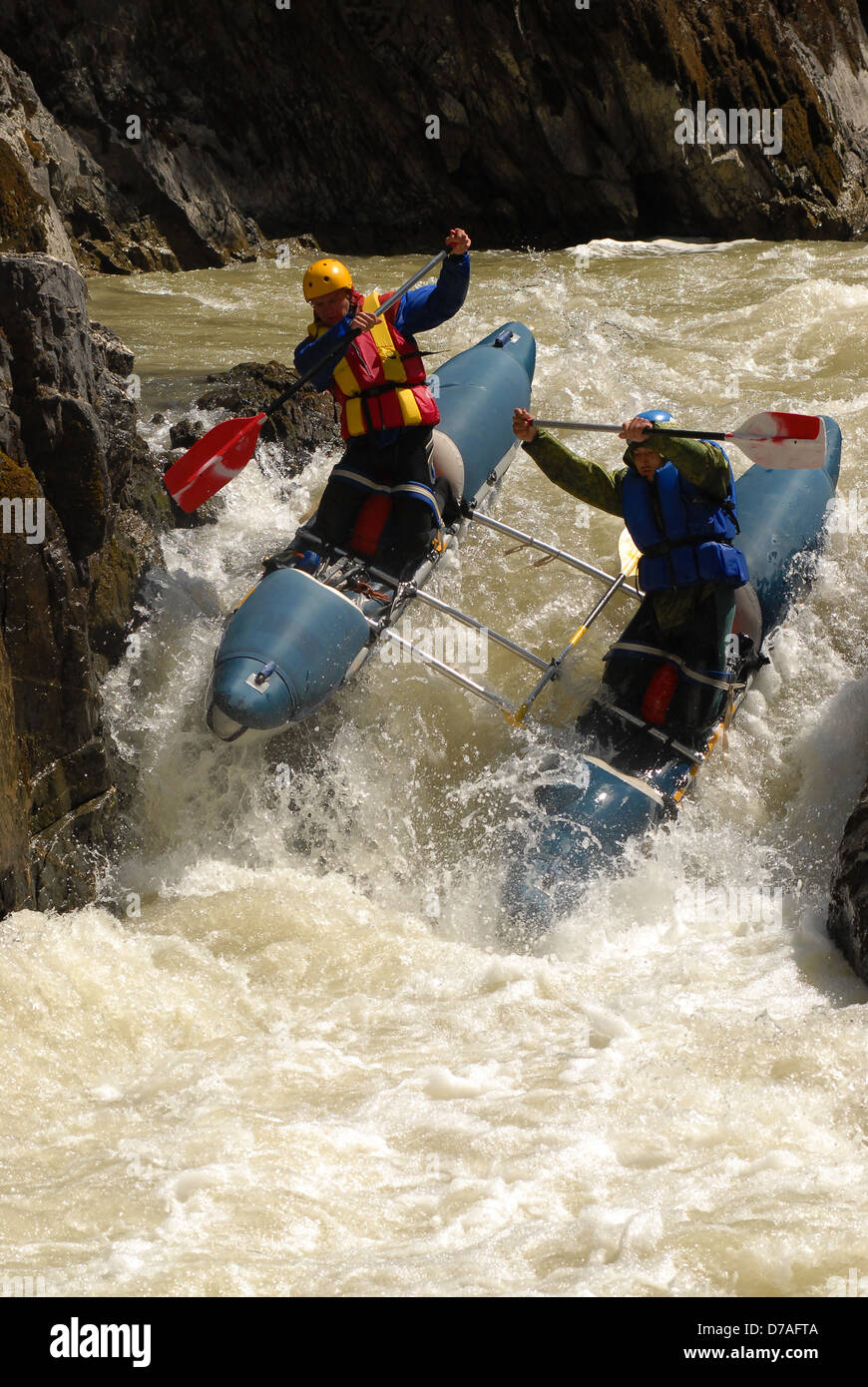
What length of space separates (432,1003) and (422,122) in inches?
441

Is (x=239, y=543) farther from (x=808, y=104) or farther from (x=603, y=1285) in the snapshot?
(x=808, y=104)

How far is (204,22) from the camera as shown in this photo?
11984 millimetres

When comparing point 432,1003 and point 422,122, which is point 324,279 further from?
point 422,122

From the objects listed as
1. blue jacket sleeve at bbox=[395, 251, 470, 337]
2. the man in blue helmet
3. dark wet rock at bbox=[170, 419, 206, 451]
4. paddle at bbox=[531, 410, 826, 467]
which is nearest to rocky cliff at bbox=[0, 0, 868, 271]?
dark wet rock at bbox=[170, 419, 206, 451]

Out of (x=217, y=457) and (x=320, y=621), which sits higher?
(x=217, y=457)

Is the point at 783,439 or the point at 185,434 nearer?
the point at 783,439

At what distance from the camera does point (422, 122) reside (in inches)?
503

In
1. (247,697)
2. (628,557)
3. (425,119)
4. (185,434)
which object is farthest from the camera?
(425,119)

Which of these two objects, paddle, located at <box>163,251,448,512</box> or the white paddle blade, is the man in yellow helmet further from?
the white paddle blade

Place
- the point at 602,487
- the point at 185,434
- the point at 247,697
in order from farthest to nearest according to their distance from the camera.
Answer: the point at 185,434, the point at 602,487, the point at 247,697

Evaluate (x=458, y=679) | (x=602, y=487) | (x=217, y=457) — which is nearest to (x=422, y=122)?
(x=217, y=457)

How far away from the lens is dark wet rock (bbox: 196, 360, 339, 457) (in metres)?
6.97
